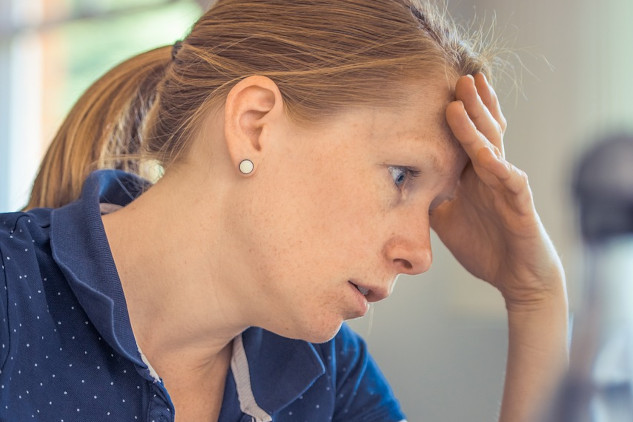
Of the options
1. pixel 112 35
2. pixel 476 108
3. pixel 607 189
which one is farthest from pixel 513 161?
pixel 112 35

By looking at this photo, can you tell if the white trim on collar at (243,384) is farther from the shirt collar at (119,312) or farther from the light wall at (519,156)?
the light wall at (519,156)

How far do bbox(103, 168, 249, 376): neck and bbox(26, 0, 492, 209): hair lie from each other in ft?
0.30

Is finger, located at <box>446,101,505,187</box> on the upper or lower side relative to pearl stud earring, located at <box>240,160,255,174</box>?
upper

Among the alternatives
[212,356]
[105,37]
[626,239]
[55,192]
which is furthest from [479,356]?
[105,37]

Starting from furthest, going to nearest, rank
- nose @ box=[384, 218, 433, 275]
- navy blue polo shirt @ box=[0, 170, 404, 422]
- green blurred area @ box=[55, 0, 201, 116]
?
1. green blurred area @ box=[55, 0, 201, 116]
2. nose @ box=[384, 218, 433, 275]
3. navy blue polo shirt @ box=[0, 170, 404, 422]

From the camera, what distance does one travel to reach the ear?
0.89 meters

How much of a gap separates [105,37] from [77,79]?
26 cm

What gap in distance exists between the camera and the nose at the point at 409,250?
35.6 inches

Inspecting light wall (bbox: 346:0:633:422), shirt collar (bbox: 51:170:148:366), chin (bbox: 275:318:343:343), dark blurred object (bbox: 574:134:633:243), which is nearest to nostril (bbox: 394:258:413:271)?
chin (bbox: 275:318:343:343)

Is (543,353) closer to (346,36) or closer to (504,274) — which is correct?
(504,274)

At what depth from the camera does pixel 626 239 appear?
0.36m

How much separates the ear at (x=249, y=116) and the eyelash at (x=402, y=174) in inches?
5.9

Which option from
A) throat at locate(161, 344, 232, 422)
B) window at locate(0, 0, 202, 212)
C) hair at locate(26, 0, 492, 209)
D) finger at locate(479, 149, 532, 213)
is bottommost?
throat at locate(161, 344, 232, 422)

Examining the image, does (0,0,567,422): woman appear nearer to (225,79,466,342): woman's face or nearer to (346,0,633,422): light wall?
(225,79,466,342): woman's face
